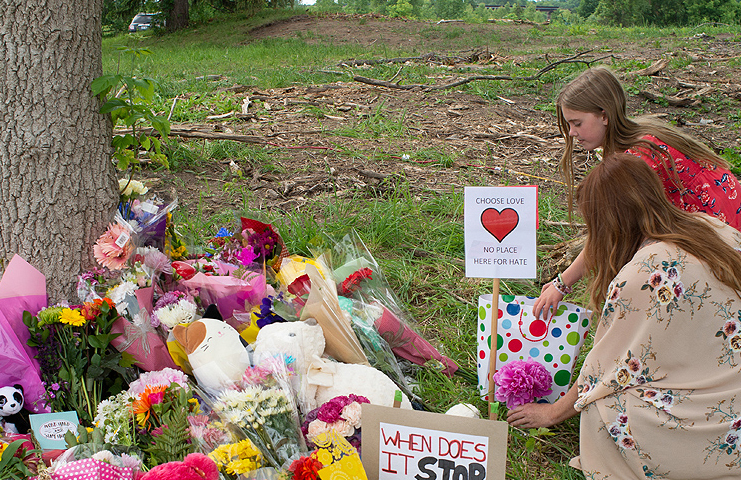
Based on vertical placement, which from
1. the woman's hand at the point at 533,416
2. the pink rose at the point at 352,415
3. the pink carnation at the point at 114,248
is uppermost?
the pink carnation at the point at 114,248

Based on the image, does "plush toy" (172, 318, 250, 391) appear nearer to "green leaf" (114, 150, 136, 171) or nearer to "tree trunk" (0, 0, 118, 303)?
"tree trunk" (0, 0, 118, 303)

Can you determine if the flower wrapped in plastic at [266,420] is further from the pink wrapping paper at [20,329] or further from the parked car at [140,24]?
the parked car at [140,24]

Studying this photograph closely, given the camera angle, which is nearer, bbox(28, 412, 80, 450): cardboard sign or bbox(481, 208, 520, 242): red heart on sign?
bbox(28, 412, 80, 450): cardboard sign

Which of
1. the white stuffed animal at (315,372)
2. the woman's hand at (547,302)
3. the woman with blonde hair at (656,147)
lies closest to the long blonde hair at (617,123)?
the woman with blonde hair at (656,147)

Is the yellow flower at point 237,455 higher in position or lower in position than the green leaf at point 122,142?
lower

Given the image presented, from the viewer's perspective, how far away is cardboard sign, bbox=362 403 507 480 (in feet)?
5.03

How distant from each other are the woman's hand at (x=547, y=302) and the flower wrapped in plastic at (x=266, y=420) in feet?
3.47

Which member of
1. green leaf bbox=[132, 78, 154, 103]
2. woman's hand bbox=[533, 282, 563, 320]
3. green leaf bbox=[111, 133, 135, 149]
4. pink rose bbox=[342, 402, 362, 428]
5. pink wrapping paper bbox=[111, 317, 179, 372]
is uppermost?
green leaf bbox=[132, 78, 154, 103]

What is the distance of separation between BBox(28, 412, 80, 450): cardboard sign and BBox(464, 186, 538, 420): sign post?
1.51 meters

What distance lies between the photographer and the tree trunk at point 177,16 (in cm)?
1838

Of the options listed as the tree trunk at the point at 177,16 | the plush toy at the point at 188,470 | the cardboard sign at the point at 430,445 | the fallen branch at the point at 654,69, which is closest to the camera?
the plush toy at the point at 188,470

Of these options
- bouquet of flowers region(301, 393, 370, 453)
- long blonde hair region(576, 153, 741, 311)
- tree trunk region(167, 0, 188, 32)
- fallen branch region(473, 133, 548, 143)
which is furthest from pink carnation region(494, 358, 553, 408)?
tree trunk region(167, 0, 188, 32)

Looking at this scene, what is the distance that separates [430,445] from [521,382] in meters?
0.74

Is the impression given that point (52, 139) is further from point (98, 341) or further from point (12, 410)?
point (12, 410)
